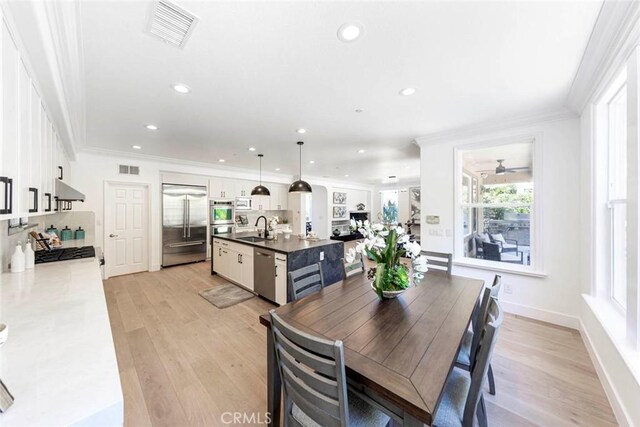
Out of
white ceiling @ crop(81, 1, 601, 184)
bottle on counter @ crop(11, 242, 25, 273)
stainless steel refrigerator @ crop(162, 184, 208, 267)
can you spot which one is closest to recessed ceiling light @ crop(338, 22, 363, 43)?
white ceiling @ crop(81, 1, 601, 184)

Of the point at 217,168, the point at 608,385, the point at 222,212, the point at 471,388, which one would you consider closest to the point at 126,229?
the point at 222,212

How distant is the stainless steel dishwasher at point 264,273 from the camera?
3.56m

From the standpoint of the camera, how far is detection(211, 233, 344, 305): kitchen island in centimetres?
341

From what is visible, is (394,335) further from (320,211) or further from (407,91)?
(320,211)

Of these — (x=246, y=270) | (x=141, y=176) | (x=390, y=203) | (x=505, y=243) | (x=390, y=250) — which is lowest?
(x=246, y=270)

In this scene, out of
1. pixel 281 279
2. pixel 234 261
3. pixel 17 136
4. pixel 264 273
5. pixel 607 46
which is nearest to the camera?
pixel 17 136

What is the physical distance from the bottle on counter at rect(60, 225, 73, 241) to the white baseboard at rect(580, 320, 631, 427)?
6534 millimetres

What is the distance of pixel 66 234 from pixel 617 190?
6955 millimetres

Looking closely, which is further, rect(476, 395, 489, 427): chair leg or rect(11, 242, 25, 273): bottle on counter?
rect(11, 242, 25, 273): bottle on counter

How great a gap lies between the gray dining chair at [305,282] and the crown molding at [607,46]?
8.22 ft

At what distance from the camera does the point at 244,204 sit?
23.1 ft

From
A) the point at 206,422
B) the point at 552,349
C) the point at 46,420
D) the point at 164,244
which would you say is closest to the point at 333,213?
the point at 164,244

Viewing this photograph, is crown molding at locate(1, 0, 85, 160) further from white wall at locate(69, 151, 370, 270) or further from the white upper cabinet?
white wall at locate(69, 151, 370, 270)

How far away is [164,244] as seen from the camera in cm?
549
